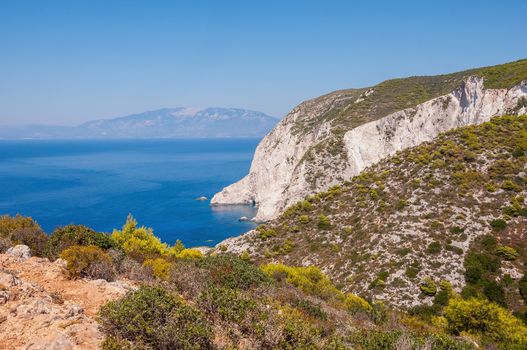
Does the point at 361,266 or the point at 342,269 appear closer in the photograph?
the point at 361,266

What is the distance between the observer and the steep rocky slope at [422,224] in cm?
2681

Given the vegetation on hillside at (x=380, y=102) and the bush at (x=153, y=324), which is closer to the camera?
the bush at (x=153, y=324)

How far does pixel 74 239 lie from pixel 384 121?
69869mm

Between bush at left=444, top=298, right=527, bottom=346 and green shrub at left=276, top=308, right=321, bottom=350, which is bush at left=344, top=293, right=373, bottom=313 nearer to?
bush at left=444, top=298, right=527, bottom=346

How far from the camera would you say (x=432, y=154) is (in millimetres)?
42375

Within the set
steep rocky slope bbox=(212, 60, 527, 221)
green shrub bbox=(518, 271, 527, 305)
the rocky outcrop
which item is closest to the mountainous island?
green shrub bbox=(518, 271, 527, 305)

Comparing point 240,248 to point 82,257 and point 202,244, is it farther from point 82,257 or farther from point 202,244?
point 202,244

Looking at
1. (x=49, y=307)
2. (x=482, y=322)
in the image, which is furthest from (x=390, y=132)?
(x=49, y=307)

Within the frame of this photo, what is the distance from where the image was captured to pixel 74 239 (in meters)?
17.6

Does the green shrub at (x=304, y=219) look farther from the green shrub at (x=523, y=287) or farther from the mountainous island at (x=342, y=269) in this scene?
the green shrub at (x=523, y=287)

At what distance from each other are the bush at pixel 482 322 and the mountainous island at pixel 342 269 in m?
0.07

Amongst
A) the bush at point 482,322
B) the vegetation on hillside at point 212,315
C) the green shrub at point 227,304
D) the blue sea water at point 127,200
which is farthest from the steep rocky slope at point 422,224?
the blue sea water at point 127,200

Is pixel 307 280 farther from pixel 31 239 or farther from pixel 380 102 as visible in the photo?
pixel 380 102

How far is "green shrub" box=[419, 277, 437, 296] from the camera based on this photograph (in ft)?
82.8
